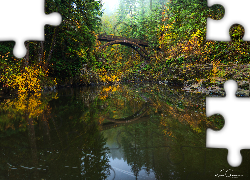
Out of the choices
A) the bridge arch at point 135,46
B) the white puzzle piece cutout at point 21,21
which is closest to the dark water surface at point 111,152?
the white puzzle piece cutout at point 21,21

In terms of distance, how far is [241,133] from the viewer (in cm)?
209

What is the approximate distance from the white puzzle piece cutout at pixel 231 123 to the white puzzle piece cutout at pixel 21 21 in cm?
381

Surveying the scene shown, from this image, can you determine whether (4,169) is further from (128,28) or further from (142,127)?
(128,28)

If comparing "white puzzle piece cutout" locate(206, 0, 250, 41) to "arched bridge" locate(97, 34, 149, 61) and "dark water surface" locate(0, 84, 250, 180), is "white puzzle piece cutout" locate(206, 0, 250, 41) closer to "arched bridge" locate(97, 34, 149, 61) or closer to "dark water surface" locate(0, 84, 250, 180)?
"dark water surface" locate(0, 84, 250, 180)

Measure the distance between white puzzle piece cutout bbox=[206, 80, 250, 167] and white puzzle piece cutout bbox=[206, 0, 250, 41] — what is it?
86 centimetres

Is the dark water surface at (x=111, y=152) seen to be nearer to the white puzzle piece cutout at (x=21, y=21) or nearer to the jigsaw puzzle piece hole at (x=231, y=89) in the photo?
the jigsaw puzzle piece hole at (x=231, y=89)

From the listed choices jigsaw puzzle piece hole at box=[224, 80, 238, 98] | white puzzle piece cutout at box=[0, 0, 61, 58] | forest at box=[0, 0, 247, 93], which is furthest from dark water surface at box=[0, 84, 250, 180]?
forest at box=[0, 0, 247, 93]

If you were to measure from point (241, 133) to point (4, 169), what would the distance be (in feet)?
7.45

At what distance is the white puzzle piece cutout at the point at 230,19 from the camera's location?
2.60 meters

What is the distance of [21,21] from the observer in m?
4.39

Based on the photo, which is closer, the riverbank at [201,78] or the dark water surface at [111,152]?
the dark water surface at [111,152]

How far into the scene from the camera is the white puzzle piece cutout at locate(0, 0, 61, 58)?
14.1 ft

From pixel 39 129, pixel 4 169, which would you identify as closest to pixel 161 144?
pixel 4 169

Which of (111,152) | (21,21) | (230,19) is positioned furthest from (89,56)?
(111,152)
